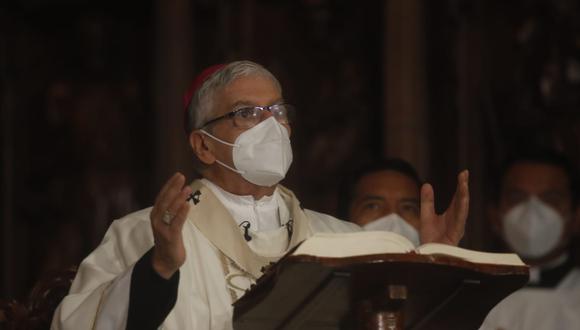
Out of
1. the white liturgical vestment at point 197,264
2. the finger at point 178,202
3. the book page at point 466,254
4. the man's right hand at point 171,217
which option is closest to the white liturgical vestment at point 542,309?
the white liturgical vestment at point 197,264

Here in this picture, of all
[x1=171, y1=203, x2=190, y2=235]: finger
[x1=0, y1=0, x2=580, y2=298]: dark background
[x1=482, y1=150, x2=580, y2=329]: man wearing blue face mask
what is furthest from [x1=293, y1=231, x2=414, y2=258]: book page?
[x1=0, y1=0, x2=580, y2=298]: dark background

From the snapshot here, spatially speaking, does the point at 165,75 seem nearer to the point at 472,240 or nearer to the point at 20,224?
the point at 20,224

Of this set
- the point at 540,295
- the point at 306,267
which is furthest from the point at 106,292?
the point at 540,295

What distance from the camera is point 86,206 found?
9.12 m

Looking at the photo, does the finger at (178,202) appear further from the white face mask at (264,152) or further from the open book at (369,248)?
the white face mask at (264,152)

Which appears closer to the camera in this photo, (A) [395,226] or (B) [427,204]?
(B) [427,204]

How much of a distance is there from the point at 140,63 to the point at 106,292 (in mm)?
5406

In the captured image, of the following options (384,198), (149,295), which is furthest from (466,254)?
(384,198)

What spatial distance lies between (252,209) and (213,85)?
47 centimetres

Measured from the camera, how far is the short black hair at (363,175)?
5766 mm

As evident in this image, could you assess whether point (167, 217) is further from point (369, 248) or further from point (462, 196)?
point (462, 196)

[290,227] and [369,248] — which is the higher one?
[369,248]

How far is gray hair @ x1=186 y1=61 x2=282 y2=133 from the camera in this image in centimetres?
446

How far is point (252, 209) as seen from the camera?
15.0ft
